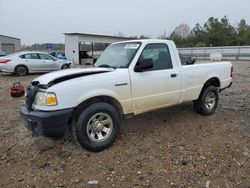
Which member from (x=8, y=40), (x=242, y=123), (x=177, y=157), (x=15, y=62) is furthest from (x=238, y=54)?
(x=8, y=40)

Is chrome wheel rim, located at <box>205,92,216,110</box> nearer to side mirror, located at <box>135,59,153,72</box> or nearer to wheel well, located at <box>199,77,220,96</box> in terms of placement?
wheel well, located at <box>199,77,220,96</box>

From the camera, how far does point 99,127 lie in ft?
13.3

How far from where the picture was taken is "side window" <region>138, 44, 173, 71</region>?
4.73 metres

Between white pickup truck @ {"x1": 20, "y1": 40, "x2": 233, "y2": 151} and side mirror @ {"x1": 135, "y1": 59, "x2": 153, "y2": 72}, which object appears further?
side mirror @ {"x1": 135, "y1": 59, "x2": 153, "y2": 72}

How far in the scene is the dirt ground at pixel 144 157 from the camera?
10.9 feet

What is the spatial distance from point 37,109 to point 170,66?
2.74 m

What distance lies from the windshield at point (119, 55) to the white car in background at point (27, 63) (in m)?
11.5

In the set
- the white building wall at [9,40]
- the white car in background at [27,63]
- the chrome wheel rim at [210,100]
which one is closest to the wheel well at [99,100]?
the chrome wheel rim at [210,100]

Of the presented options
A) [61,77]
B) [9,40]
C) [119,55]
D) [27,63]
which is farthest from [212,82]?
[9,40]

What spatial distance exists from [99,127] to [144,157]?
0.89 meters

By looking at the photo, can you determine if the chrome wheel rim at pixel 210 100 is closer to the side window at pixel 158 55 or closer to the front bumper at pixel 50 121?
the side window at pixel 158 55

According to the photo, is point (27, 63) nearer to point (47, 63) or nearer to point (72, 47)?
point (47, 63)

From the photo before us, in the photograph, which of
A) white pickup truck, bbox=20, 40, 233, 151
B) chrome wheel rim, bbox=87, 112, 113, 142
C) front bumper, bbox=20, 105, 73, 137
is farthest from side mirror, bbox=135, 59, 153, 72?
front bumper, bbox=20, 105, 73, 137

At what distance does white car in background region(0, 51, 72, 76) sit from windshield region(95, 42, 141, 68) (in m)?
11.5
